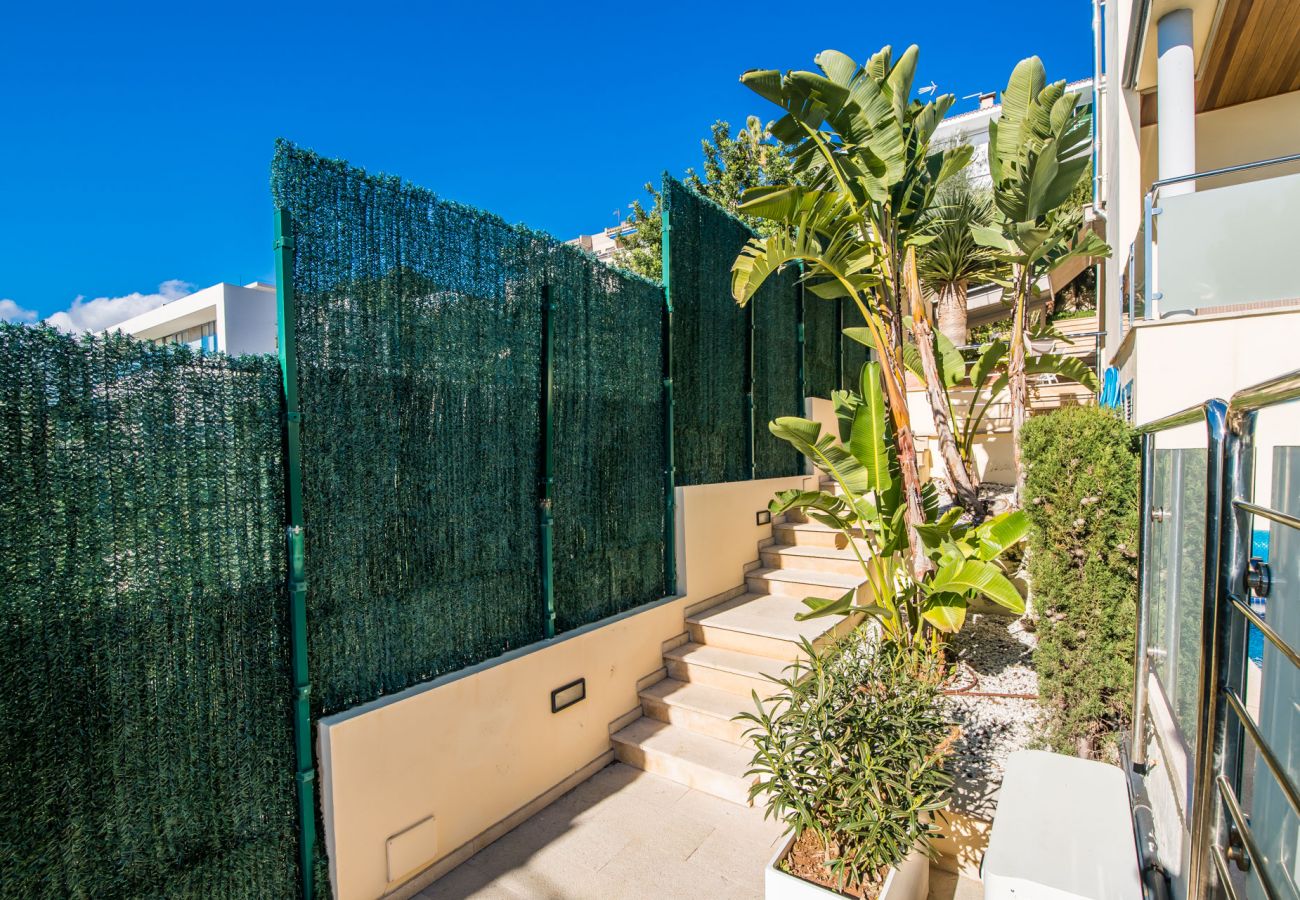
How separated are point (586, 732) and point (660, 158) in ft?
16.0

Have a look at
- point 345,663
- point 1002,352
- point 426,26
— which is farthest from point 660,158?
point 426,26

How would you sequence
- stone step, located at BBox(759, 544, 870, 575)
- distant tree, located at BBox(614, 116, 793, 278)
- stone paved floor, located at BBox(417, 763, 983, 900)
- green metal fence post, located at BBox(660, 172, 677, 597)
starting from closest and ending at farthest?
stone paved floor, located at BBox(417, 763, 983, 900)
green metal fence post, located at BBox(660, 172, 677, 597)
stone step, located at BBox(759, 544, 870, 575)
distant tree, located at BBox(614, 116, 793, 278)

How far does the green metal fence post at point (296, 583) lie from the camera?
3.24 meters

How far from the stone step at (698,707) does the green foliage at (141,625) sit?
276cm

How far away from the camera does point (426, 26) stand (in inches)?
376

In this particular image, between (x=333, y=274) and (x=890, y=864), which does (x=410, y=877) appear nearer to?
(x=890, y=864)

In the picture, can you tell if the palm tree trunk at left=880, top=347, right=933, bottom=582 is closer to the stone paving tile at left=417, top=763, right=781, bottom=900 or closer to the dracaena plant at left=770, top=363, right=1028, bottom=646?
the dracaena plant at left=770, top=363, right=1028, bottom=646

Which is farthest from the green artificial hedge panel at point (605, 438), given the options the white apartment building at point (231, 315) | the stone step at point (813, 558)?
the white apartment building at point (231, 315)

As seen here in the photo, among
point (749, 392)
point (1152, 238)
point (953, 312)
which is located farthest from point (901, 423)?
point (953, 312)

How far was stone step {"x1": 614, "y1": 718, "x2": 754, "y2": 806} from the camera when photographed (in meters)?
4.43

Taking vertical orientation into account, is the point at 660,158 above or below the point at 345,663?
above

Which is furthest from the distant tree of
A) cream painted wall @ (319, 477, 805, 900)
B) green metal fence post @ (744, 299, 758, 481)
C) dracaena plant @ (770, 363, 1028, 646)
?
cream painted wall @ (319, 477, 805, 900)

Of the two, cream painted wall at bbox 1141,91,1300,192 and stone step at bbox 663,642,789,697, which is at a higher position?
cream painted wall at bbox 1141,91,1300,192

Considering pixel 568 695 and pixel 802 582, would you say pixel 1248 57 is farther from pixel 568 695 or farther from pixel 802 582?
pixel 568 695
